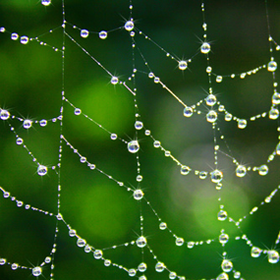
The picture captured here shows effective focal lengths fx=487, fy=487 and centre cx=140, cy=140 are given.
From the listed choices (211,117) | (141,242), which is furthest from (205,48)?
(141,242)

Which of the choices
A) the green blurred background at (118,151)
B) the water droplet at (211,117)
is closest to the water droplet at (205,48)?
the water droplet at (211,117)

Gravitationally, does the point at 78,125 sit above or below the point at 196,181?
above

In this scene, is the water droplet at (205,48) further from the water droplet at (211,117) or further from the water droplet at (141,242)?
the water droplet at (141,242)

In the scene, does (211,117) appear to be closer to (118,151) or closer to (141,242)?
(141,242)

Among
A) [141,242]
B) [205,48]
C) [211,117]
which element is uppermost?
[205,48]

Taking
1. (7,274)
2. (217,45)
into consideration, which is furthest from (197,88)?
(7,274)

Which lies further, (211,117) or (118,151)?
(118,151)

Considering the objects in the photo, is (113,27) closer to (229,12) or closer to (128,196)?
(229,12)

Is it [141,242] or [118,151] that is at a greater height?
[118,151]
